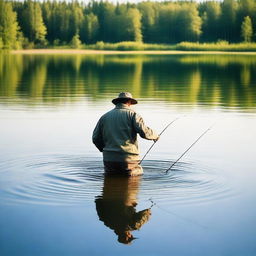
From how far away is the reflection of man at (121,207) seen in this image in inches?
297

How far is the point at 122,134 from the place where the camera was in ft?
32.4

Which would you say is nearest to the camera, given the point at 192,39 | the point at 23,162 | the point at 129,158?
the point at 129,158

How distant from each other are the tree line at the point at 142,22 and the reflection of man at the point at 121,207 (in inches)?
5031

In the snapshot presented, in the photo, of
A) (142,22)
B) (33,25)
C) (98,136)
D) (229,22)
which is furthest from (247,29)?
(98,136)

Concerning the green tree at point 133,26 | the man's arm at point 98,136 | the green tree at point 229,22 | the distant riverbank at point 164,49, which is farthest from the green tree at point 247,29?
the man's arm at point 98,136

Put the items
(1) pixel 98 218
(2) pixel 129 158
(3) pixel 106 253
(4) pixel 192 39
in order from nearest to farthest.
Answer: (3) pixel 106 253 < (1) pixel 98 218 < (2) pixel 129 158 < (4) pixel 192 39

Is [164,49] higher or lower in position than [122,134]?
lower

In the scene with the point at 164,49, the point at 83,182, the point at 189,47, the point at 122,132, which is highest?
the point at 122,132

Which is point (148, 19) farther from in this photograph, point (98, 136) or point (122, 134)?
point (122, 134)

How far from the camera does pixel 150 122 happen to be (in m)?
17.5

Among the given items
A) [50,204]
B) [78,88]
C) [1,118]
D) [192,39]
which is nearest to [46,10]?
[192,39]

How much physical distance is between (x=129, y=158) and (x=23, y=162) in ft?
7.86

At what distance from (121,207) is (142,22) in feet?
511

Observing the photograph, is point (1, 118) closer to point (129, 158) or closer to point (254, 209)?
point (129, 158)
